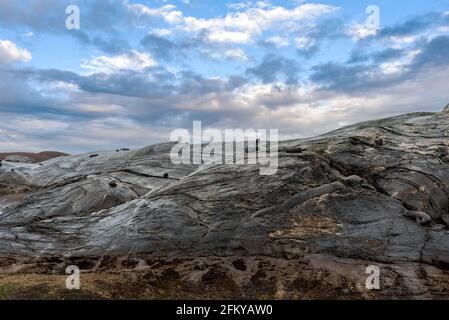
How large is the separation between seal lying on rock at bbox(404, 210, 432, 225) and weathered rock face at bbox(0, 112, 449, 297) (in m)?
0.05

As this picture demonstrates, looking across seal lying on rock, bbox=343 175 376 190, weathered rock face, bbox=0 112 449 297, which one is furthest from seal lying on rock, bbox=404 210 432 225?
seal lying on rock, bbox=343 175 376 190

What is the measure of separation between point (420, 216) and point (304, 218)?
5.20 m

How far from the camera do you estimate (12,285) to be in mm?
17453

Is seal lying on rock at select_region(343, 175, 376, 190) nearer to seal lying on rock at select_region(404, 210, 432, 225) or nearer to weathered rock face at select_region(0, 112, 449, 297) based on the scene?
weathered rock face at select_region(0, 112, 449, 297)

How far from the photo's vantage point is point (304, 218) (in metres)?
21.1

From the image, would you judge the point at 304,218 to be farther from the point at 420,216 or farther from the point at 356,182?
the point at 420,216

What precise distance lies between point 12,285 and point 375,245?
14.8 metres

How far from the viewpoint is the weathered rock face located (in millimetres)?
19062

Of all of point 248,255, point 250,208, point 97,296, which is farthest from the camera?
point 250,208

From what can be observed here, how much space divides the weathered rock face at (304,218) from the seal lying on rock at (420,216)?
5cm

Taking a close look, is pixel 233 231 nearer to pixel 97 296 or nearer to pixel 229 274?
pixel 229 274
